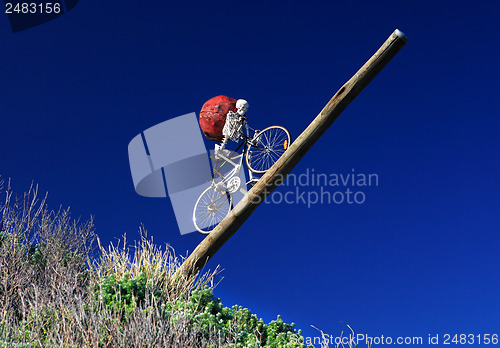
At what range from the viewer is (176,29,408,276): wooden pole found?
271 inches

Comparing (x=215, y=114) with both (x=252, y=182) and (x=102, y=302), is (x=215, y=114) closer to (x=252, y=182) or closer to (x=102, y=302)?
(x=252, y=182)

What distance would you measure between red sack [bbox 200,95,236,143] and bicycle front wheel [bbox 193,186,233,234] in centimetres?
112

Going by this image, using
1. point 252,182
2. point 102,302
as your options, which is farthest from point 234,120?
point 102,302

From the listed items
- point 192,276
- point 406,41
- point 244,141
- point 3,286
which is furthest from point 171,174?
point 406,41

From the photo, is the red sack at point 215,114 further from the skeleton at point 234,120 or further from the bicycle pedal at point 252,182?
the bicycle pedal at point 252,182

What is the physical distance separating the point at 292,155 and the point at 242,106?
61.8 inches

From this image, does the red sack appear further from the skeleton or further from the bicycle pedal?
the bicycle pedal

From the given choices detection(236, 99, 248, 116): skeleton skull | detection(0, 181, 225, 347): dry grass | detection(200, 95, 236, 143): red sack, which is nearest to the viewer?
detection(0, 181, 225, 347): dry grass

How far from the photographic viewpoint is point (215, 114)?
839 cm

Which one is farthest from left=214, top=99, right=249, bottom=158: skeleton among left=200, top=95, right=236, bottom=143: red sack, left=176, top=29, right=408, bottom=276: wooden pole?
left=176, top=29, right=408, bottom=276: wooden pole

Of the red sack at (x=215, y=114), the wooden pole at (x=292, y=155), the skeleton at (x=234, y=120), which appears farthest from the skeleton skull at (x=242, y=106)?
the wooden pole at (x=292, y=155)

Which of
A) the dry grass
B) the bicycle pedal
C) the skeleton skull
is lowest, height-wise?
the dry grass

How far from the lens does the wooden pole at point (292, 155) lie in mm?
6875

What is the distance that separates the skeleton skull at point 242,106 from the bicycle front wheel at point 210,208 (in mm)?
1552
